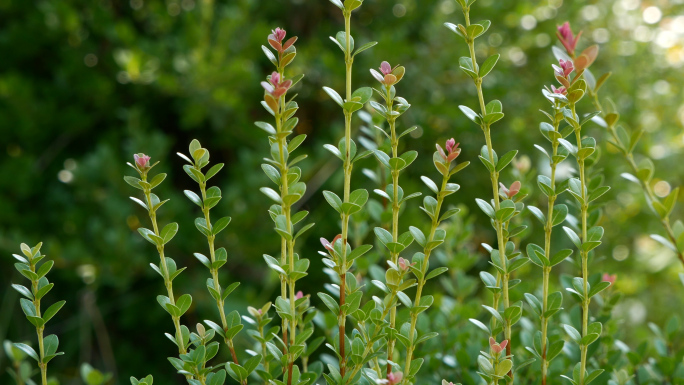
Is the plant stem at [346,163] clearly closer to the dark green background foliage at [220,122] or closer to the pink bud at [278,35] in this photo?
the pink bud at [278,35]

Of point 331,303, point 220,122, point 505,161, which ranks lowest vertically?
point 220,122

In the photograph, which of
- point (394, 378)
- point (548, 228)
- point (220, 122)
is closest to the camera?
point (394, 378)

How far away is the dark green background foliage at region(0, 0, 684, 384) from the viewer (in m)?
1.71

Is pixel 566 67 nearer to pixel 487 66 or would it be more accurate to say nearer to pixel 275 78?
pixel 487 66

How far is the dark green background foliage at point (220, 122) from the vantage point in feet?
5.60

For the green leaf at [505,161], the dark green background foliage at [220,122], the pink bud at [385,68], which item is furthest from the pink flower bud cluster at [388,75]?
the dark green background foliage at [220,122]

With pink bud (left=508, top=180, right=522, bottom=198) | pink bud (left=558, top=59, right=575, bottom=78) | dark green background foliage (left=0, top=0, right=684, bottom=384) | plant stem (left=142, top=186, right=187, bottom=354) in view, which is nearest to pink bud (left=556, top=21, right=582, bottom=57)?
pink bud (left=558, top=59, right=575, bottom=78)

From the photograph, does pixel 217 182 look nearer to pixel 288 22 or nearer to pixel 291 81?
pixel 288 22

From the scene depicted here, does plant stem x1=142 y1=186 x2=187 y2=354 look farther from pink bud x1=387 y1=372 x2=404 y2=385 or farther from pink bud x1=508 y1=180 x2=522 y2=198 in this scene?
pink bud x1=508 y1=180 x2=522 y2=198

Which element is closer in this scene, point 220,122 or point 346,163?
point 346,163

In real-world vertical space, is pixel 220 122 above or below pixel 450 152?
below

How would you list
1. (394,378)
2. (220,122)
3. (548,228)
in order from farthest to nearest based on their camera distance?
(220,122), (548,228), (394,378)

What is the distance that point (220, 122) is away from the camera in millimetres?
1797

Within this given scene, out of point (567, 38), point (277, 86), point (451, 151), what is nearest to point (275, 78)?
point (277, 86)
